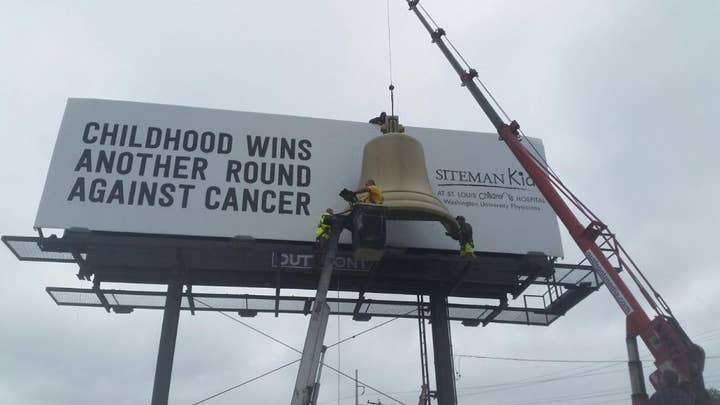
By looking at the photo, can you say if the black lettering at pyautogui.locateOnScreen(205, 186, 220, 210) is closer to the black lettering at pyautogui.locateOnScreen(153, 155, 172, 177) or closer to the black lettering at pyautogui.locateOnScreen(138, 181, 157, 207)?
the black lettering at pyautogui.locateOnScreen(153, 155, 172, 177)

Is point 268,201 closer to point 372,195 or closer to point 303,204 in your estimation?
point 303,204

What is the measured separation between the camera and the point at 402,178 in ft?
41.3

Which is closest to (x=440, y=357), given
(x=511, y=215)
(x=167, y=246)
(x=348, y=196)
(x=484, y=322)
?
(x=484, y=322)

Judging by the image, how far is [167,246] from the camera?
12.9 metres

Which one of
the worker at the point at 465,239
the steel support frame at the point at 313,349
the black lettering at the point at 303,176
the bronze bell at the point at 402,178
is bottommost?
the steel support frame at the point at 313,349

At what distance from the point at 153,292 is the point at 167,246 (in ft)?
6.81

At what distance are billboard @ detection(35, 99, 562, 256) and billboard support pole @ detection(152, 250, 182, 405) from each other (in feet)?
5.22

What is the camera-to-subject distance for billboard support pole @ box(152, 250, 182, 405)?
12.4 m

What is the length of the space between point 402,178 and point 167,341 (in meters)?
6.18

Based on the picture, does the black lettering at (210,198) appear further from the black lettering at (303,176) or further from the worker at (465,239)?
the worker at (465,239)

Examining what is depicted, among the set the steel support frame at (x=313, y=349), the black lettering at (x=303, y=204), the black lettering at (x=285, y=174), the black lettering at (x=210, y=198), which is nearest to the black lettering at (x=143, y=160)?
the black lettering at (x=210, y=198)

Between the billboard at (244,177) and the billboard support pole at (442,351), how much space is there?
2.00 m

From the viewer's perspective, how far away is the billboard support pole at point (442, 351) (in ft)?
45.3

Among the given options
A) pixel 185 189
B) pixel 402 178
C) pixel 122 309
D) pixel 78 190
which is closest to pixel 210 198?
pixel 185 189
